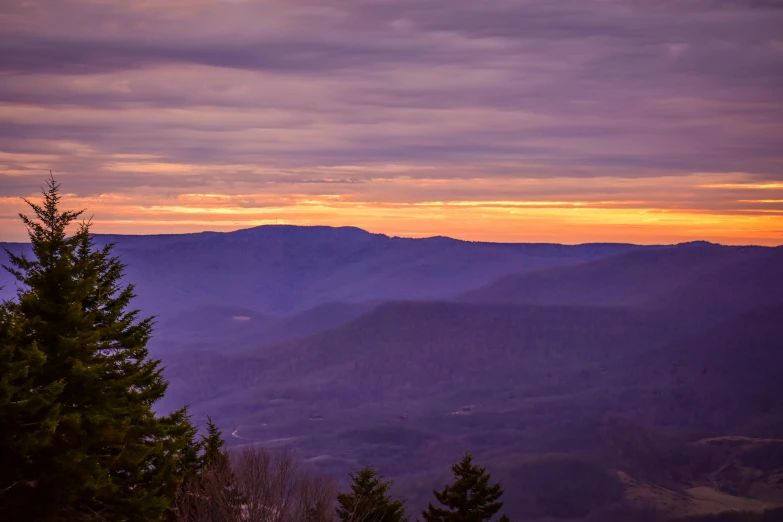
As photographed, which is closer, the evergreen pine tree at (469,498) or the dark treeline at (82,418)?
the dark treeline at (82,418)

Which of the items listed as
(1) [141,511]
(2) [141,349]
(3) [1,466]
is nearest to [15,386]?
(3) [1,466]

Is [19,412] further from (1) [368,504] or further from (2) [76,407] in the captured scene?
(1) [368,504]

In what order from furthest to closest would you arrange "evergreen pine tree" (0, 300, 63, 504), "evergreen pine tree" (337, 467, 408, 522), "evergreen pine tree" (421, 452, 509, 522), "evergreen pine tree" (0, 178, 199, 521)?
"evergreen pine tree" (421, 452, 509, 522)
"evergreen pine tree" (337, 467, 408, 522)
"evergreen pine tree" (0, 178, 199, 521)
"evergreen pine tree" (0, 300, 63, 504)

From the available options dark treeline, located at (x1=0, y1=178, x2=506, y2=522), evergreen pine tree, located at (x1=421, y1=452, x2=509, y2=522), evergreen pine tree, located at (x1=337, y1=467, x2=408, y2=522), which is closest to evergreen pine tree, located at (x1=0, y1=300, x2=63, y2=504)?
dark treeline, located at (x1=0, y1=178, x2=506, y2=522)

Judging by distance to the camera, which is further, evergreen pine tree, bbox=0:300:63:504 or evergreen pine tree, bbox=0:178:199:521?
evergreen pine tree, bbox=0:178:199:521

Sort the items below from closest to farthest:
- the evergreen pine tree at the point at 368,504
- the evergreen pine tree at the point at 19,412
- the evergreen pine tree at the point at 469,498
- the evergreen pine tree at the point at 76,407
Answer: the evergreen pine tree at the point at 19,412
the evergreen pine tree at the point at 76,407
the evergreen pine tree at the point at 368,504
the evergreen pine tree at the point at 469,498

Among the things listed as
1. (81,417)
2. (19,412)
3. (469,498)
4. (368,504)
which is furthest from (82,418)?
(469,498)

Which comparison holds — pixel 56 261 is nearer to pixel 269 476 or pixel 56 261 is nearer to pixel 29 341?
pixel 29 341

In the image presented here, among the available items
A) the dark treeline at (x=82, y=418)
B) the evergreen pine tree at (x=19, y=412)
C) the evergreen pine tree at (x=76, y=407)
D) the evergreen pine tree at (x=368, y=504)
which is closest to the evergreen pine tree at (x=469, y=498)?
the evergreen pine tree at (x=368, y=504)

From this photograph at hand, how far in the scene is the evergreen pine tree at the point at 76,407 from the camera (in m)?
24.5

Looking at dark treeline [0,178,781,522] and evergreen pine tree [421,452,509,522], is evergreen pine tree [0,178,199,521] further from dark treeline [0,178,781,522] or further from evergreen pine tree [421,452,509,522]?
evergreen pine tree [421,452,509,522]

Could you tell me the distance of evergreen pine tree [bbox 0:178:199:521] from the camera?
24484mm

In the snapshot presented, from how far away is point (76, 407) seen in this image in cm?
2642

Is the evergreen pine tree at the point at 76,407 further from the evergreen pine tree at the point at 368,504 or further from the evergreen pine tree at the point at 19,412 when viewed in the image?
the evergreen pine tree at the point at 368,504
